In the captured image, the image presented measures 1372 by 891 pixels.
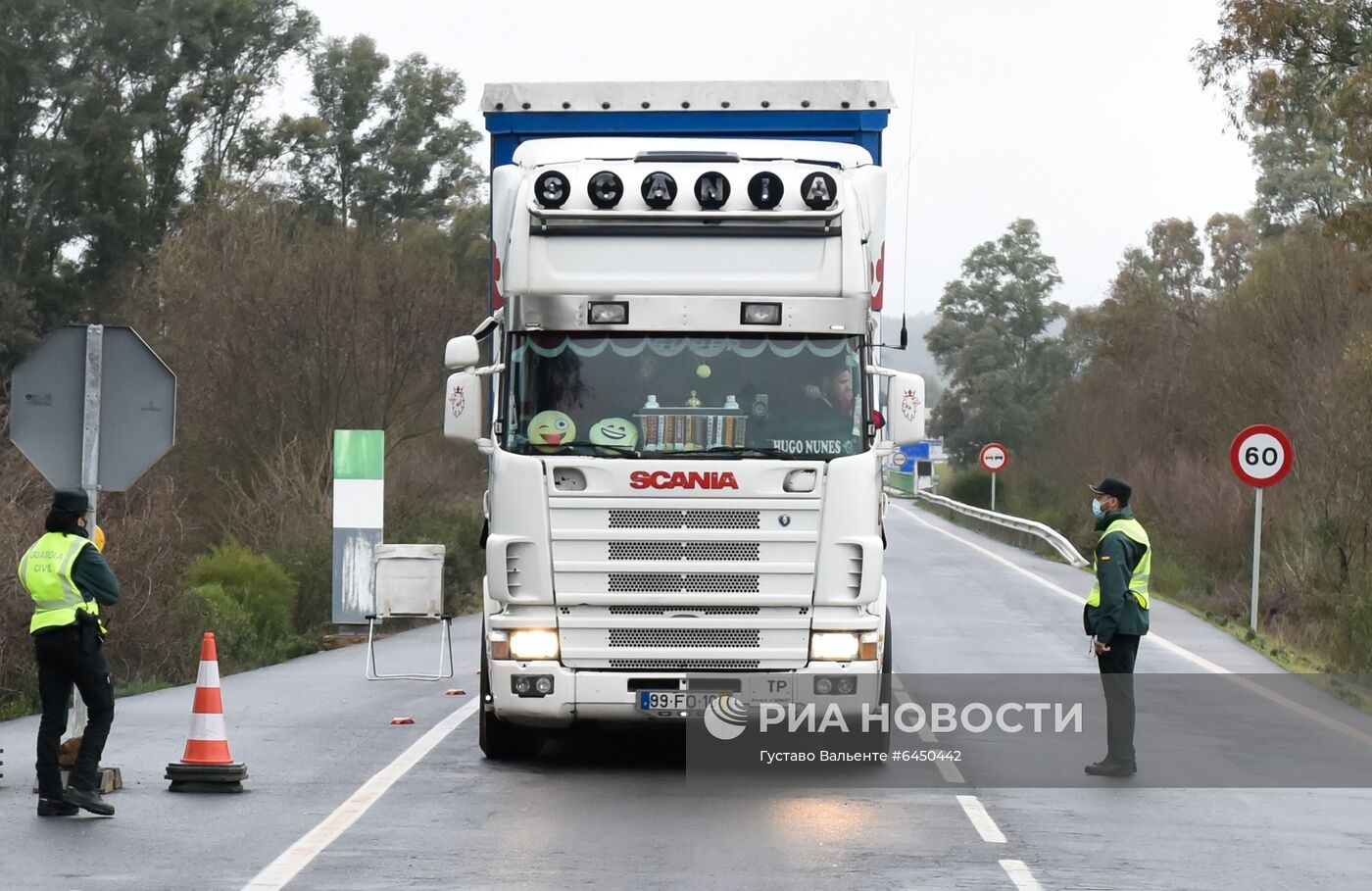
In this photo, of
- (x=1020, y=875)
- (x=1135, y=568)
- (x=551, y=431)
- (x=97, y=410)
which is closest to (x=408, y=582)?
(x=97, y=410)

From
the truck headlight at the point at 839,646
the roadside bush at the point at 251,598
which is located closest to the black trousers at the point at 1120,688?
the truck headlight at the point at 839,646

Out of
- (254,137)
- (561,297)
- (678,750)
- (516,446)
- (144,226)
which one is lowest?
(678,750)

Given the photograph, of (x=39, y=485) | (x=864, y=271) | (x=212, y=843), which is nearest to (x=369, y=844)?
(x=212, y=843)

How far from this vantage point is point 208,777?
11031 millimetres

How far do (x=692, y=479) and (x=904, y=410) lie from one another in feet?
4.49

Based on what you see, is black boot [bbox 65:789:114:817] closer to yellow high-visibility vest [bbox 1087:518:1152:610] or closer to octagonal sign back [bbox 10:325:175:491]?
octagonal sign back [bbox 10:325:175:491]

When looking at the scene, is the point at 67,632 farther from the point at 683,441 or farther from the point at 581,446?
the point at 683,441

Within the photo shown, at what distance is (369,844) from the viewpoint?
370 inches

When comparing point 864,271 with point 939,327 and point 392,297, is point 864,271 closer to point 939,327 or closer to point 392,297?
point 392,297

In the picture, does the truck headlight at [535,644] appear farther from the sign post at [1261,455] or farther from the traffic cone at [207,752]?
the sign post at [1261,455]

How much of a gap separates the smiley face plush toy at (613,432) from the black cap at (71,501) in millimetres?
2788

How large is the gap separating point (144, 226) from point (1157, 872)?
50756 mm

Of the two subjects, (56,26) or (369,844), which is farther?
(56,26)

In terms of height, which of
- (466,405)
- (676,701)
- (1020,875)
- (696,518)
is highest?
(466,405)
